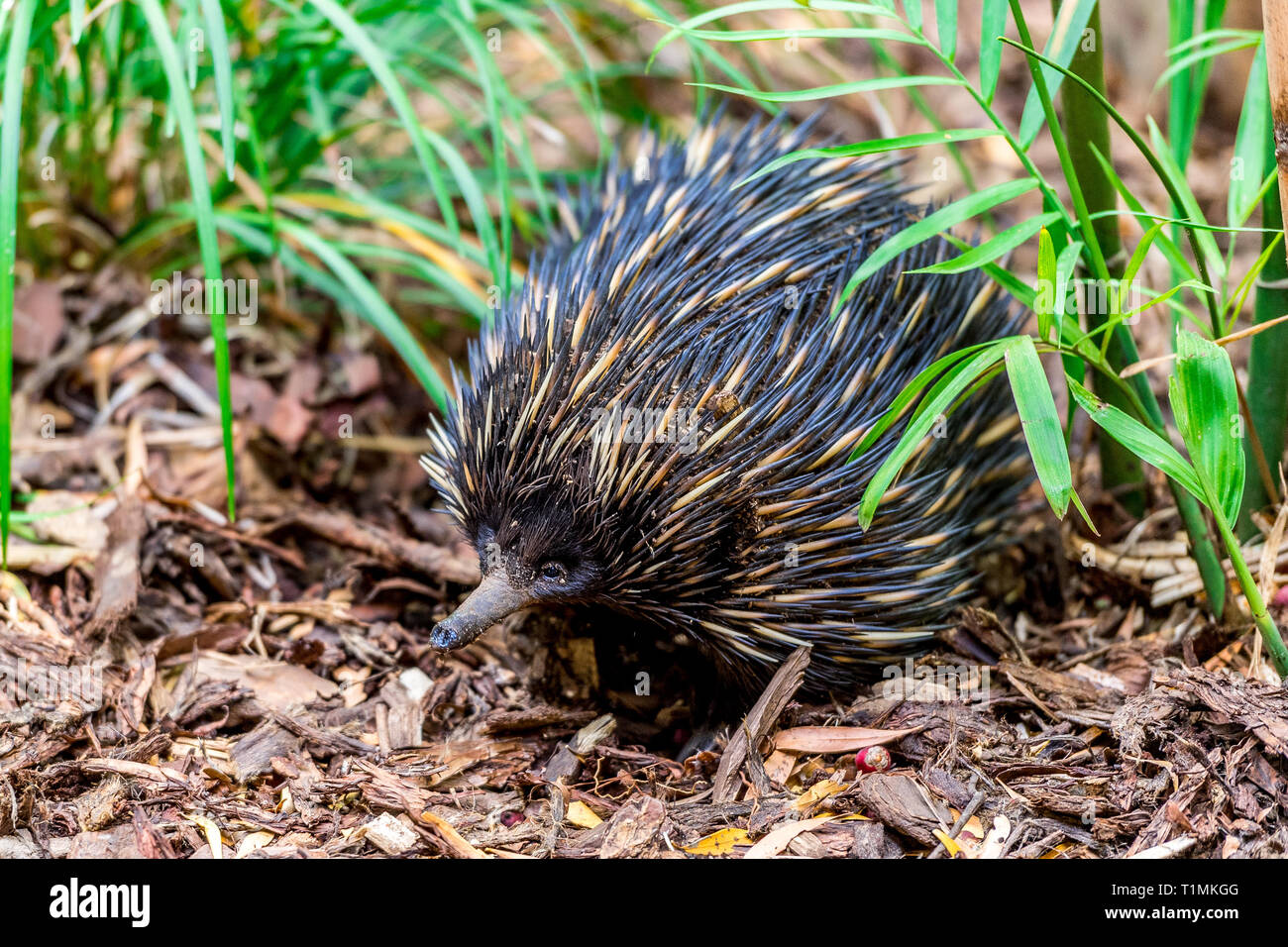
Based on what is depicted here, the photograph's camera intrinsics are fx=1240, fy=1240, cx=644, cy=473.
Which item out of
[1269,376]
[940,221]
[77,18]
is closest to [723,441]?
[940,221]

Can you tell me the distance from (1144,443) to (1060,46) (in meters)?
0.77

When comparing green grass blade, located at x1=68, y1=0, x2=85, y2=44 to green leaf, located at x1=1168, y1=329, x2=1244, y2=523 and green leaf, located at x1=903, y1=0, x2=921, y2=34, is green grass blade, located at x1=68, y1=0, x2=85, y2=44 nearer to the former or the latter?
green leaf, located at x1=903, y1=0, x2=921, y2=34

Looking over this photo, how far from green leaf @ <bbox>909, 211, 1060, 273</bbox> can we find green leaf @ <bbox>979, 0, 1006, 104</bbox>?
0.77ft

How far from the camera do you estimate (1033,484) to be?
3438 millimetres

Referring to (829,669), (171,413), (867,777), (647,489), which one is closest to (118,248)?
(171,413)

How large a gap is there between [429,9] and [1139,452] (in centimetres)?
202

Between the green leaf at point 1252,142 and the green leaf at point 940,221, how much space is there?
0.58 meters

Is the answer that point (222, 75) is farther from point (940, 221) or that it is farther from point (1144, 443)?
point (1144, 443)

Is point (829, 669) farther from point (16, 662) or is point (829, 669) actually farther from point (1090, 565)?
point (16, 662)

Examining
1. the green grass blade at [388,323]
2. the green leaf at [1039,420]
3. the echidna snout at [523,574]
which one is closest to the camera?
the green leaf at [1039,420]

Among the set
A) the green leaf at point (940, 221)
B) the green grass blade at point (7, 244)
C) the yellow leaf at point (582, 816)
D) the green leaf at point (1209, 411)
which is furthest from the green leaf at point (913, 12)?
the green grass blade at point (7, 244)

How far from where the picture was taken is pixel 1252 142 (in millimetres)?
2498

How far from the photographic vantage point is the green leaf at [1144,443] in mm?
2033

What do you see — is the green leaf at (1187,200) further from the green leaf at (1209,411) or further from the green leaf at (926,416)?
the green leaf at (926,416)
